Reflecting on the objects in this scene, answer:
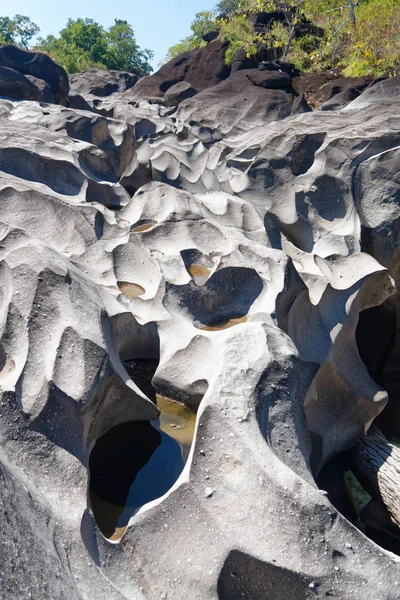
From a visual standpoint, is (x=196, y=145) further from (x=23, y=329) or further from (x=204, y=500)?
(x=204, y=500)

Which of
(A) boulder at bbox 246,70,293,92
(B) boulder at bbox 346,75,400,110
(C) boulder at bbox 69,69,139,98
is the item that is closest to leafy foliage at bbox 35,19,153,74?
(C) boulder at bbox 69,69,139,98

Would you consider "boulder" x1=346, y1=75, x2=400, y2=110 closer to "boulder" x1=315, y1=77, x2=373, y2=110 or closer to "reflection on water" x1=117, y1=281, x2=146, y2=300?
"boulder" x1=315, y1=77, x2=373, y2=110

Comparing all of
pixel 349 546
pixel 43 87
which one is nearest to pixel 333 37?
pixel 43 87

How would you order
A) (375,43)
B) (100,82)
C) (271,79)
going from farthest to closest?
(100,82)
(375,43)
(271,79)

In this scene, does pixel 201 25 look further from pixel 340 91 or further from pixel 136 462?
pixel 136 462

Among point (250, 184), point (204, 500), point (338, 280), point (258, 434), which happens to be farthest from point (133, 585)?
point (250, 184)
